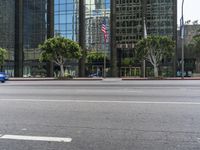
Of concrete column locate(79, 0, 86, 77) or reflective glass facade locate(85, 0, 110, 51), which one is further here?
concrete column locate(79, 0, 86, 77)

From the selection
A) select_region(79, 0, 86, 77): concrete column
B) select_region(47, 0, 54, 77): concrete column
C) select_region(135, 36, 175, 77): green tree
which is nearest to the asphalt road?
select_region(135, 36, 175, 77): green tree

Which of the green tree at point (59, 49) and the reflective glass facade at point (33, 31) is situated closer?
the green tree at point (59, 49)

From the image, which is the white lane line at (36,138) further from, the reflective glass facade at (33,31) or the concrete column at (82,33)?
the reflective glass facade at (33,31)

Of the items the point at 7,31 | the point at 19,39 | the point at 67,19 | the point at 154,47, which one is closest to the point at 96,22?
the point at 67,19

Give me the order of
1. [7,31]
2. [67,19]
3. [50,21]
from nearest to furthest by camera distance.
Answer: [67,19] → [50,21] → [7,31]

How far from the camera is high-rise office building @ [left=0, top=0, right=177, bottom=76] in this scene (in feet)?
217

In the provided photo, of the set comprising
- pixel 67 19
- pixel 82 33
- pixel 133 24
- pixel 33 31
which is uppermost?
pixel 67 19

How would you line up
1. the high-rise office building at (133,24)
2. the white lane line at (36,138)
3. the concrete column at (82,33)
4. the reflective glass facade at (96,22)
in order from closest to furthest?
the white lane line at (36,138) < the high-rise office building at (133,24) < the reflective glass facade at (96,22) < the concrete column at (82,33)

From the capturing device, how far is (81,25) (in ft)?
225

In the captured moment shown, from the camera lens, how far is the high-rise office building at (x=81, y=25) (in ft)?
Result: 217

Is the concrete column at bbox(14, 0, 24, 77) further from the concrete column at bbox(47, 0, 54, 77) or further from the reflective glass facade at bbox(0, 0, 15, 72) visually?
the concrete column at bbox(47, 0, 54, 77)

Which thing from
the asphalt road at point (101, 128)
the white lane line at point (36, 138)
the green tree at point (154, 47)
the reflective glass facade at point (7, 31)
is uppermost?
the reflective glass facade at point (7, 31)

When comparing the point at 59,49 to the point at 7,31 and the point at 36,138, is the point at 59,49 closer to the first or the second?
the point at 7,31

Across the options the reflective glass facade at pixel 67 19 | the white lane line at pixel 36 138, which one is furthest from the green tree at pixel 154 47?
the white lane line at pixel 36 138
